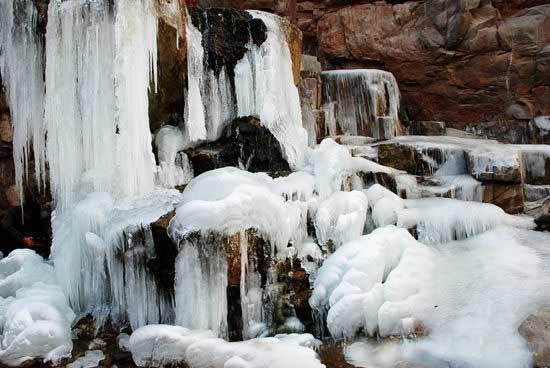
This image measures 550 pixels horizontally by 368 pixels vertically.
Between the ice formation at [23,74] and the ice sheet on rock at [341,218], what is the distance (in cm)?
384

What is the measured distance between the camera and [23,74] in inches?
251

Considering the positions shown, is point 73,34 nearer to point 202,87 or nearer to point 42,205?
point 202,87

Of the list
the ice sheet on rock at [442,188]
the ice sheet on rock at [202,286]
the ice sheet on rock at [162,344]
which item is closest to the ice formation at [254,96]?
the ice sheet on rock at [442,188]

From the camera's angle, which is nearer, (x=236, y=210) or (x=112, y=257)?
(x=236, y=210)

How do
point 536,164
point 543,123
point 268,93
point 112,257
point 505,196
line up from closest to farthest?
point 112,257, point 505,196, point 268,93, point 536,164, point 543,123

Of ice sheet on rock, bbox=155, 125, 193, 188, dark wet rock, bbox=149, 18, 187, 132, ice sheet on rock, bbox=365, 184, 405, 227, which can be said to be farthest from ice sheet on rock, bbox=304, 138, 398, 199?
dark wet rock, bbox=149, 18, 187, 132

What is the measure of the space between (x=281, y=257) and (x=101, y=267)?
1951mm

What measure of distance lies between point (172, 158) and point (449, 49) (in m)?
6.97

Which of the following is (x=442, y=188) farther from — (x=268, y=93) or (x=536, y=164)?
(x=268, y=93)

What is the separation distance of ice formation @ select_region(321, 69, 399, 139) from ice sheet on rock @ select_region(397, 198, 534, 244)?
13.3 feet

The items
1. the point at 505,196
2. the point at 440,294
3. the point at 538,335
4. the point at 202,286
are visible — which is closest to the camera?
the point at 538,335

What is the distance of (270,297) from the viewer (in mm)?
5203

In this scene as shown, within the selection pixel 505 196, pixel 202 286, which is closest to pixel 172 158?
pixel 202 286

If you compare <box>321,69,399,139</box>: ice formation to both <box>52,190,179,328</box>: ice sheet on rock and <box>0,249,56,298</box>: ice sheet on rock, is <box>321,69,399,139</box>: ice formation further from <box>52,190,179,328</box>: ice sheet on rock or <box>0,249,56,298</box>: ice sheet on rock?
<box>0,249,56,298</box>: ice sheet on rock
